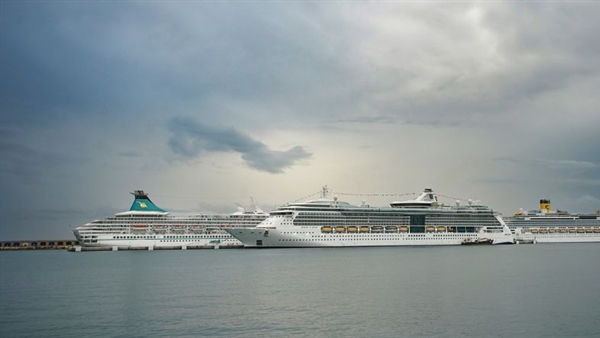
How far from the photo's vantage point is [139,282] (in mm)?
38625

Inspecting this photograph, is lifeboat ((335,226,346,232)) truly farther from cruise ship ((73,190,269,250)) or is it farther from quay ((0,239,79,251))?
quay ((0,239,79,251))

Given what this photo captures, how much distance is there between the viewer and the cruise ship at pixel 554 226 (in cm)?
11706

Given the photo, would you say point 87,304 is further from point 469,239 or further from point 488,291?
point 469,239

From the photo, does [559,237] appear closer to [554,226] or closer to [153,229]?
[554,226]

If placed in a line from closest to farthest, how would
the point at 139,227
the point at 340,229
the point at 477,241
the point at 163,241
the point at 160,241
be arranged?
1. the point at 340,229
2. the point at 139,227
3. the point at 160,241
4. the point at 163,241
5. the point at 477,241

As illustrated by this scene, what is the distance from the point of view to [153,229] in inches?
3652

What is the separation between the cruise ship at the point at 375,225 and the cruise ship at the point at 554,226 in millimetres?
13364

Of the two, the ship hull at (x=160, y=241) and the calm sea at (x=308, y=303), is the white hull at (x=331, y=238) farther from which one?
the calm sea at (x=308, y=303)

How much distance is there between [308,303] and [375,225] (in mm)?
64105

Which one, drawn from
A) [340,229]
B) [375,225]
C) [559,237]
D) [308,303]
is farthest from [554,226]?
[308,303]

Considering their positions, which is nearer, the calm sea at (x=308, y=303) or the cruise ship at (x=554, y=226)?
the calm sea at (x=308, y=303)

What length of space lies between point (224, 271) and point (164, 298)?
15.9 m

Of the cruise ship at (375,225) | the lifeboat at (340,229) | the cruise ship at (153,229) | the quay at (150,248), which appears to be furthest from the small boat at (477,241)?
the quay at (150,248)

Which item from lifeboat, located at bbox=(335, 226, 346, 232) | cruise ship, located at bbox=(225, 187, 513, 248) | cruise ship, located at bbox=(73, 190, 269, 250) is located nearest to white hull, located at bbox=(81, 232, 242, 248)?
cruise ship, located at bbox=(73, 190, 269, 250)
